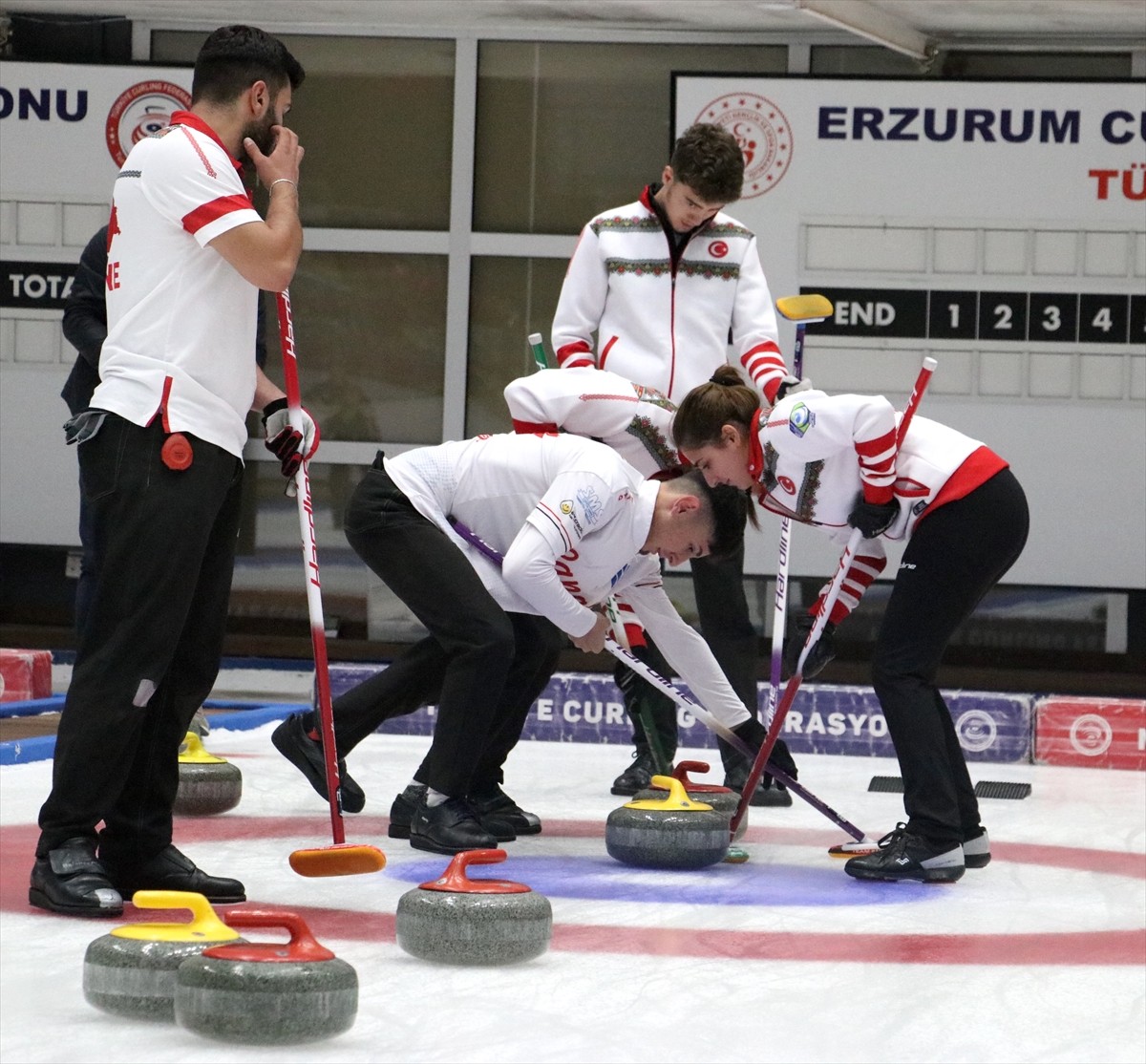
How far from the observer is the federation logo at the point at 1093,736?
5.79 meters

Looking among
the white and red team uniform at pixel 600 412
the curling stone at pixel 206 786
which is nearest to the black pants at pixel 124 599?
the curling stone at pixel 206 786

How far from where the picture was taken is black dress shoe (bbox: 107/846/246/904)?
2924mm

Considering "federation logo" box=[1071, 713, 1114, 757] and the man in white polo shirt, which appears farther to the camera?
"federation logo" box=[1071, 713, 1114, 757]

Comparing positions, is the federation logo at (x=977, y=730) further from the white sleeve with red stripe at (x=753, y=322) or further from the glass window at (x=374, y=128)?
the glass window at (x=374, y=128)

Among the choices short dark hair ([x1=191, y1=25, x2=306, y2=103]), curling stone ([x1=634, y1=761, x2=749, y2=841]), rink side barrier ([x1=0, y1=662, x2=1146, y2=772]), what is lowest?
rink side barrier ([x1=0, y1=662, x2=1146, y2=772])

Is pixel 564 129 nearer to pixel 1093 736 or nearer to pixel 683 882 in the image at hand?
pixel 1093 736

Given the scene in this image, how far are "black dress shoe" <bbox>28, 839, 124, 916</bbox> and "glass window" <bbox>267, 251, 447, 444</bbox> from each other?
4.92m

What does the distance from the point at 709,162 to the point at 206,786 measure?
1.84 metres

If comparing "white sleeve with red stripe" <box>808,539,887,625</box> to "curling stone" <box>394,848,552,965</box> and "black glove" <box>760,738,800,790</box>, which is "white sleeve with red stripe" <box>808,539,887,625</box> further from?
"curling stone" <box>394,848,552,965</box>

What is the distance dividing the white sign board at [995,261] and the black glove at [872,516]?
347cm

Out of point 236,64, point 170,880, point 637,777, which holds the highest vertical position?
point 236,64

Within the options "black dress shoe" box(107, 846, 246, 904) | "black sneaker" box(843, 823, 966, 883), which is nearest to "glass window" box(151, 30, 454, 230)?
"black sneaker" box(843, 823, 966, 883)

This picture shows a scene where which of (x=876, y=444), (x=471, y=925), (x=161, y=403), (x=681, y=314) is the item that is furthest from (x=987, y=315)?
(x=471, y=925)

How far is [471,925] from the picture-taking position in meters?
2.59
